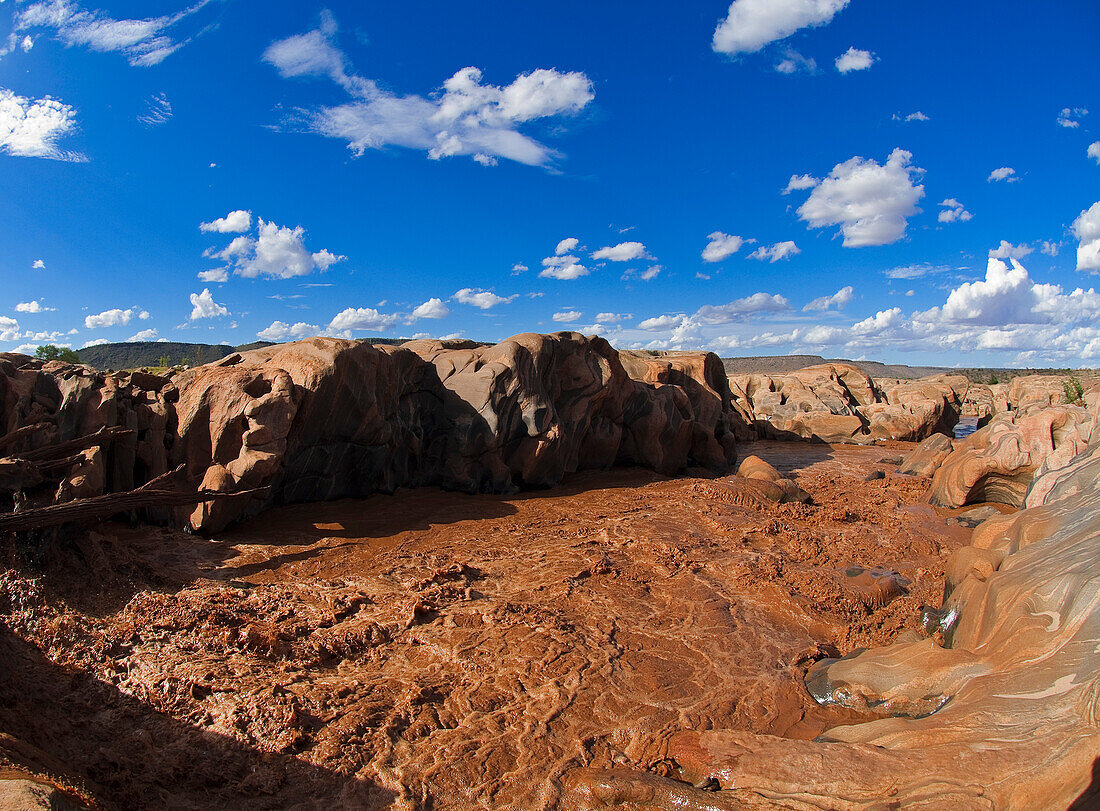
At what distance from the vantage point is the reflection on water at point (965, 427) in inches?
1209

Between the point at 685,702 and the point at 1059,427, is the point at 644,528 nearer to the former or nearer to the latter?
the point at 685,702

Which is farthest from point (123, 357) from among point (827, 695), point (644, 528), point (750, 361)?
point (750, 361)

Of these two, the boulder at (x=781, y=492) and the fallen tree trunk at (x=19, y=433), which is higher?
the fallen tree trunk at (x=19, y=433)

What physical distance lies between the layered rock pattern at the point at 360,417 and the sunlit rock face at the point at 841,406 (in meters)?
12.1

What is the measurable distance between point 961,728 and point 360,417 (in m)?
9.54

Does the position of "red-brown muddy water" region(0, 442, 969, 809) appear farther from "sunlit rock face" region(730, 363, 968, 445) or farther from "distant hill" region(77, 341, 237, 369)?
"distant hill" region(77, 341, 237, 369)

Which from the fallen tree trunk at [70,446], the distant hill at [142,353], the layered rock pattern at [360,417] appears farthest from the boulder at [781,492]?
the distant hill at [142,353]

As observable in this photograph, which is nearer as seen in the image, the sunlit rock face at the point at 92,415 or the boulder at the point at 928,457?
the sunlit rock face at the point at 92,415

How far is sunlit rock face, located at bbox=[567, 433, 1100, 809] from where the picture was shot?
11.3ft

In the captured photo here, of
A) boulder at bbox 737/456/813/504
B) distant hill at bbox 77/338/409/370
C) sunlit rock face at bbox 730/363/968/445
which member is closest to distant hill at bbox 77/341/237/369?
distant hill at bbox 77/338/409/370

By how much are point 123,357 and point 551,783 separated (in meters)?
80.2

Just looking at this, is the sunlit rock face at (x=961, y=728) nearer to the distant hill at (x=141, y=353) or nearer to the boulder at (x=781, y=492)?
the boulder at (x=781, y=492)

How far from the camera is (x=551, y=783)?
433cm

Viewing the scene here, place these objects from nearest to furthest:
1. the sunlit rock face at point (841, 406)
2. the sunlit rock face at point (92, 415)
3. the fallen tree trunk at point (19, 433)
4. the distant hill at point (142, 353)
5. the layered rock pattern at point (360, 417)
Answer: the fallen tree trunk at point (19, 433) < the sunlit rock face at point (92, 415) < the layered rock pattern at point (360, 417) < the sunlit rock face at point (841, 406) < the distant hill at point (142, 353)
